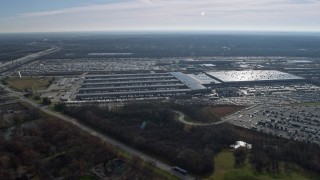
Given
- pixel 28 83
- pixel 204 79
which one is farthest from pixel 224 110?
pixel 28 83

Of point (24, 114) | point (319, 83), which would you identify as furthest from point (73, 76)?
point (319, 83)

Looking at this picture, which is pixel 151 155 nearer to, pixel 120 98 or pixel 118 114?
pixel 118 114

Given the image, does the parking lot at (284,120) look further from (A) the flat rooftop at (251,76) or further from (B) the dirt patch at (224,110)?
(A) the flat rooftop at (251,76)

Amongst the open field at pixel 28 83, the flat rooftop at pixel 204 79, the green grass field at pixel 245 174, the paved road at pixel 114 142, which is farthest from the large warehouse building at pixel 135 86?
the green grass field at pixel 245 174

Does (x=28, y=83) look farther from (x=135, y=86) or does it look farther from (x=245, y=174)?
(x=245, y=174)

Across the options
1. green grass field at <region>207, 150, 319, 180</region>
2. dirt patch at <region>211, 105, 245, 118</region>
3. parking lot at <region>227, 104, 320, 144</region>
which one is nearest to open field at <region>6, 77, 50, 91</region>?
dirt patch at <region>211, 105, 245, 118</region>

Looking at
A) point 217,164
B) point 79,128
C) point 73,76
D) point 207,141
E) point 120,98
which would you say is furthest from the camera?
point 73,76
